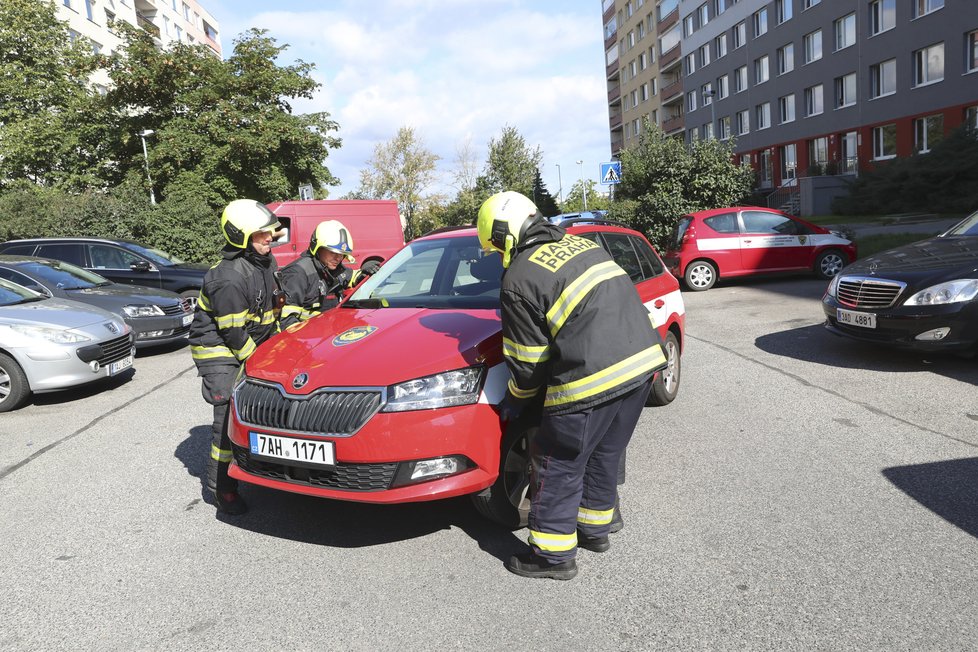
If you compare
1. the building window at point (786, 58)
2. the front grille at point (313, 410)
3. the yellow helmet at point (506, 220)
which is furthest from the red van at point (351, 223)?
the building window at point (786, 58)

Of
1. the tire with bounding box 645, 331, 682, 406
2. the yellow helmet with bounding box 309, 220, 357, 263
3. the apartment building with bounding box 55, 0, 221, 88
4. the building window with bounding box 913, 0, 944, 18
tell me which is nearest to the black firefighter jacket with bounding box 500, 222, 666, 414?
the yellow helmet with bounding box 309, 220, 357, 263

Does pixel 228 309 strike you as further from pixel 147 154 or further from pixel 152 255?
pixel 147 154

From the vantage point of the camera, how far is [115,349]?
8000 millimetres

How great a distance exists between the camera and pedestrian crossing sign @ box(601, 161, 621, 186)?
19281 millimetres

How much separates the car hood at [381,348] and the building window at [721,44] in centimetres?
4898

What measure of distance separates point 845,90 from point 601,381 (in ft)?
124

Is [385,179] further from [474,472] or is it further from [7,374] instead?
[474,472]

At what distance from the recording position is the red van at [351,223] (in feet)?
55.0

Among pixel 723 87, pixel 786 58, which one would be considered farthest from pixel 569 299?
pixel 723 87

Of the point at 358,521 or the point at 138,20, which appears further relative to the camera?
the point at 138,20

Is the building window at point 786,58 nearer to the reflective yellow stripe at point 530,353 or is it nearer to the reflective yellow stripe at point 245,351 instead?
the reflective yellow stripe at point 245,351

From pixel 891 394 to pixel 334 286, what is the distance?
15.0 ft

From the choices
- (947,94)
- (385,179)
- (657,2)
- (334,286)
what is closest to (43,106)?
(385,179)

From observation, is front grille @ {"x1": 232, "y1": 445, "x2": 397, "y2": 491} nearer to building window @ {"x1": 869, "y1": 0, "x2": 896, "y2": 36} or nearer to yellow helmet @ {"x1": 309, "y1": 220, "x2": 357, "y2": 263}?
yellow helmet @ {"x1": 309, "y1": 220, "x2": 357, "y2": 263}
